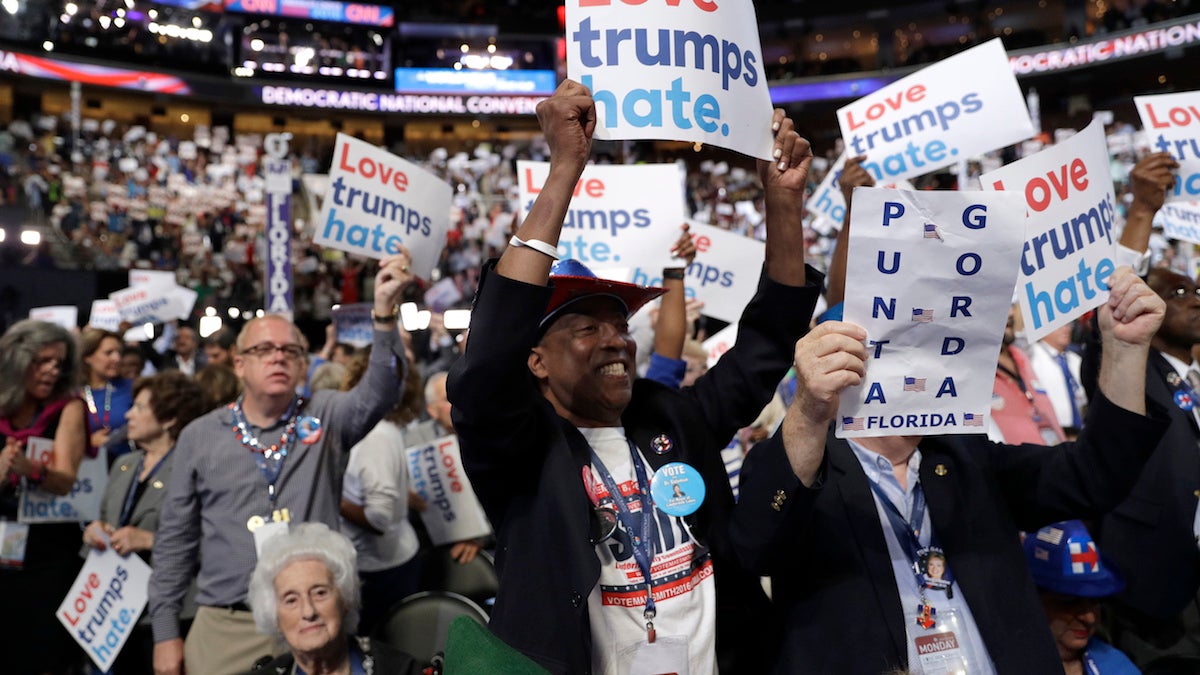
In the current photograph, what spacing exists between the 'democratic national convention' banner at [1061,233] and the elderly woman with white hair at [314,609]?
2.07 meters

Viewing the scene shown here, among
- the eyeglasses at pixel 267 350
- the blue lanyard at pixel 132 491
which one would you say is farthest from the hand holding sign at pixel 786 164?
the blue lanyard at pixel 132 491

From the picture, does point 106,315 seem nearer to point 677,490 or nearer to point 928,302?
point 677,490

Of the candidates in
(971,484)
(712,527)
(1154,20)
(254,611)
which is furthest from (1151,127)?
(1154,20)

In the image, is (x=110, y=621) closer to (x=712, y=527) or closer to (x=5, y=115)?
(x=712, y=527)

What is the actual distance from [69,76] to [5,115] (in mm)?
2856

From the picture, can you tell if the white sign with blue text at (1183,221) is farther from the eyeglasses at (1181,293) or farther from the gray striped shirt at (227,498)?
the gray striped shirt at (227,498)

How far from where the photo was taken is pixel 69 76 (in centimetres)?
2441

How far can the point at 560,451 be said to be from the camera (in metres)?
2.24

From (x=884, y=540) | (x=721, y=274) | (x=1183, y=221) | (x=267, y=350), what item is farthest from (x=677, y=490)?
(x=1183, y=221)

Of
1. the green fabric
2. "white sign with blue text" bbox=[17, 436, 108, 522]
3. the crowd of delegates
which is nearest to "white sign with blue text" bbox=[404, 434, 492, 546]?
the crowd of delegates

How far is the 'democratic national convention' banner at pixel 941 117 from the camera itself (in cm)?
Result: 442

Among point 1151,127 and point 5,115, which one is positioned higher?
point 5,115

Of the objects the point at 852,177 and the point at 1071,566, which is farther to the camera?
the point at 852,177

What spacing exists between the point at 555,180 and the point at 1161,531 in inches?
82.9
